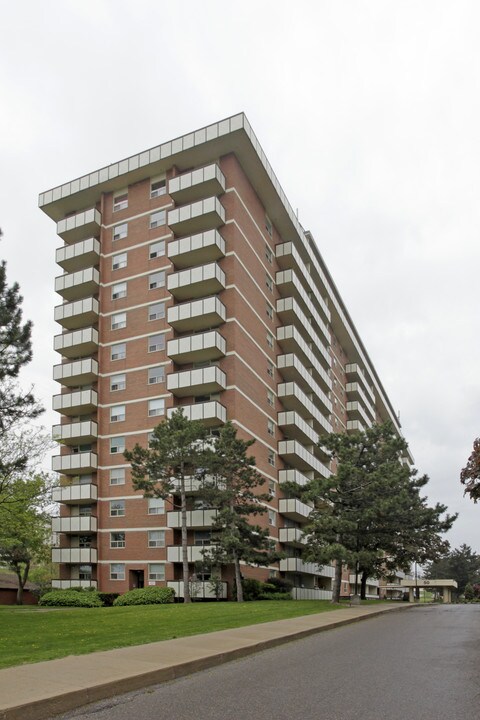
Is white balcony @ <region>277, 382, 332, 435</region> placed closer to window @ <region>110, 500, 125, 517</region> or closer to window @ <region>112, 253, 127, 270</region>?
window @ <region>110, 500, 125, 517</region>

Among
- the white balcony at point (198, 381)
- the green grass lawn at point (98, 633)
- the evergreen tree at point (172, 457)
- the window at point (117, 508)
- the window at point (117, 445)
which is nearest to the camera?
the green grass lawn at point (98, 633)

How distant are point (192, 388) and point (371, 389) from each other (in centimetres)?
6056

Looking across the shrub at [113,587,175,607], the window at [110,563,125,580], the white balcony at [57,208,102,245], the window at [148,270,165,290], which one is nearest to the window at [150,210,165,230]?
the window at [148,270,165,290]

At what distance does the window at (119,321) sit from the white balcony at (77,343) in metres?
1.44

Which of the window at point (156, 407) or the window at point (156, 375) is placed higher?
the window at point (156, 375)

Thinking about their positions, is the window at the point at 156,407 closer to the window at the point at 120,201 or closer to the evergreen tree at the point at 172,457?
the evergreen tree at the point at 172,457

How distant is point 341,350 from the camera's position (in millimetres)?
80875

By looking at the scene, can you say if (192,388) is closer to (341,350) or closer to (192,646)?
(192,646)

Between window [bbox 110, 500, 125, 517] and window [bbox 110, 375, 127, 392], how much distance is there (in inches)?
306

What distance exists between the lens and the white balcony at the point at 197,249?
43.6m

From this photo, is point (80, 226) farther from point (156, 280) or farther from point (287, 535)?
point (287, 535)

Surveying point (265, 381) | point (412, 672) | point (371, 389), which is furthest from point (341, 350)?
point (412, 672)

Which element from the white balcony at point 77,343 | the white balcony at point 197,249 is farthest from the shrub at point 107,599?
the white balcony at point 197,249

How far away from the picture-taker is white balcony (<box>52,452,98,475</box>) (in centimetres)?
4600
